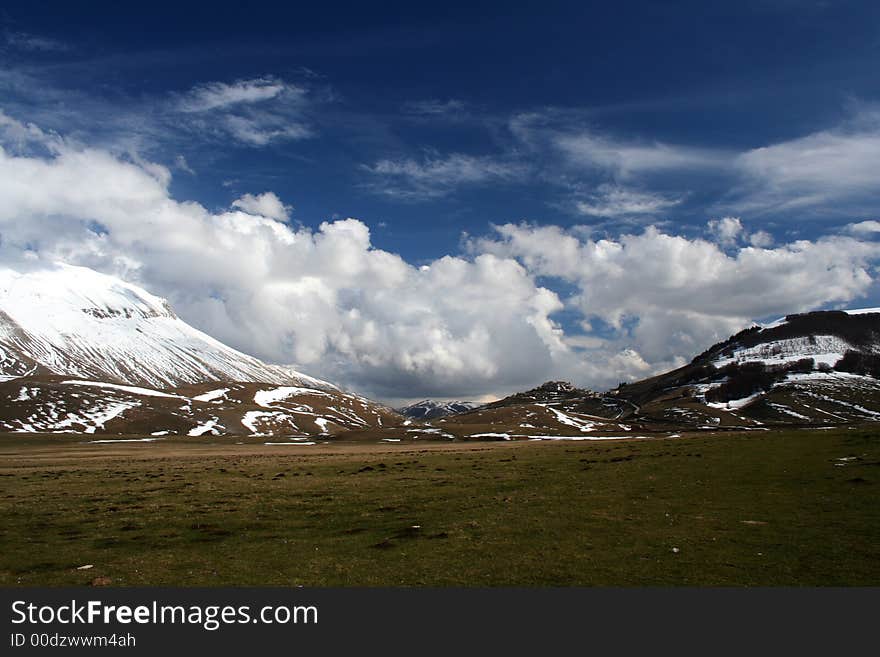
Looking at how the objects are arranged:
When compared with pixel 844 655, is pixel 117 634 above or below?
above

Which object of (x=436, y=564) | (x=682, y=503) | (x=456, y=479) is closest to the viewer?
(x=436, y=564)

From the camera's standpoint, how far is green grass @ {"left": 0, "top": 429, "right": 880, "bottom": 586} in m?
19.4

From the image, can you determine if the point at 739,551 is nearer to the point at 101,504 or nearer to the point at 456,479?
the point at 456,479

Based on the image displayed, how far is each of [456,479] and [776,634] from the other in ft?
110

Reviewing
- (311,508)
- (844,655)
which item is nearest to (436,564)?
(844,655)

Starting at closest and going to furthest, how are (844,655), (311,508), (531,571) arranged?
(844,655)
(531,571)
(311,508)

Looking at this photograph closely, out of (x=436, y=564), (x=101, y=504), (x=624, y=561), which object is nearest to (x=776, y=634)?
(x=624, y=561)

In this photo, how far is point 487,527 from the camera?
87.0 ft

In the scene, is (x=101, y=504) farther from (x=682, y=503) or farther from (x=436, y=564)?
(x=682, y=503)

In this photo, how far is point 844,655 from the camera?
1335 centimetres

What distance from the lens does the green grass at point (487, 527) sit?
19406 mm

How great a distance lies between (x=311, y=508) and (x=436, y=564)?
53.8 feet

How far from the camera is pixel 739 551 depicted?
20500 millimetres

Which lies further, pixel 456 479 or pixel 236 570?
pixel 456 479
